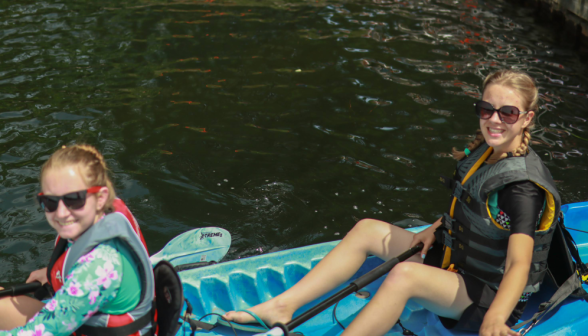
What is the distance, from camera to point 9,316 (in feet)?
7.34

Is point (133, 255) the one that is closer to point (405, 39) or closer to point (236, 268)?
point (236, 268)

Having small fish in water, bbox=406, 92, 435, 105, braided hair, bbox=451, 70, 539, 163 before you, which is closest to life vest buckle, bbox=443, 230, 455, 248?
braided hair, bbox=451, 70, 539, 163

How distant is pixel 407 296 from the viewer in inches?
90.6

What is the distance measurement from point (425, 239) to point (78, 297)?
5.60 ft

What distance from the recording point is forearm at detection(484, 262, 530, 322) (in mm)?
2092

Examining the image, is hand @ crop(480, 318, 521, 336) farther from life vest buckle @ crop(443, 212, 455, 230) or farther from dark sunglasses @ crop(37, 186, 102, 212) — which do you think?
dark sunglasses @ crop(37, 186, 102, 212)

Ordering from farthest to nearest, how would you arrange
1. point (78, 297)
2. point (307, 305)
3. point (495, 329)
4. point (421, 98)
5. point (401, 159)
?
point (421, 98) → point (401, 159) → point (307, 305) → point (495, 329) → point (78, 297)

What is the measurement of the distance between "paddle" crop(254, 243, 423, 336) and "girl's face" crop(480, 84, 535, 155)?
694 mm

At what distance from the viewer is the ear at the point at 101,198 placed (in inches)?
75.8

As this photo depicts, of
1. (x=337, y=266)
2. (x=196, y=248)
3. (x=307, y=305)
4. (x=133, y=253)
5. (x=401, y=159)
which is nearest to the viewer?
(x=133, y=253)

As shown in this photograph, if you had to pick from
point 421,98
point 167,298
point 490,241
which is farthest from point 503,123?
point 421,98

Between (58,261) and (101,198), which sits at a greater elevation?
(101,198)

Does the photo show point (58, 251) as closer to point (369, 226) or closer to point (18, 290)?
point (18, 290)

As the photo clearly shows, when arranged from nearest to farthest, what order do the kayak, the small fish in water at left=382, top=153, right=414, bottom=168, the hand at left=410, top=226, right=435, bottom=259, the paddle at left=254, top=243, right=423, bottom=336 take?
the paddle at left=254, top=243, right=423, bottom=336
the kayak
the hand at left=410, top=226, right=435, bottom=259
the small fish in water at left=382, top=153, right=414, bottom=168
